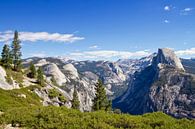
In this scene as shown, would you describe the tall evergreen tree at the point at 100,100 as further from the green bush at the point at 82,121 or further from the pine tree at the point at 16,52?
the green bush at the point at 82,121

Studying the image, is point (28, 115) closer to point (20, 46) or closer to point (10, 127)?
point (10, 127)

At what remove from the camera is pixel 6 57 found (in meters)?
130

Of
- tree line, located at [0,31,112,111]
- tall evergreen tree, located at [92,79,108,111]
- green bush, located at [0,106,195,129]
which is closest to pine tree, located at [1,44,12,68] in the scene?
tree line, located at [0,31,112,111]

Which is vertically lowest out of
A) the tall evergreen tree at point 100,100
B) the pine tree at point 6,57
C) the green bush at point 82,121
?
the tall evergreen tree at point 100,100

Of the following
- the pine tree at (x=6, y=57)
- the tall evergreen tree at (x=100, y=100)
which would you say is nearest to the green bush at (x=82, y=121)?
the tall evergreen tree at (x=100, y=100)

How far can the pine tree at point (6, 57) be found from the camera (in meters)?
128

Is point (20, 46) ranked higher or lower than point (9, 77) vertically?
higher

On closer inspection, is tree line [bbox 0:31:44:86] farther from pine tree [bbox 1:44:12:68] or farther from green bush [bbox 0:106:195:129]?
green bush [bbox 0:106:195:129]

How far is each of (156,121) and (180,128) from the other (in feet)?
10.1

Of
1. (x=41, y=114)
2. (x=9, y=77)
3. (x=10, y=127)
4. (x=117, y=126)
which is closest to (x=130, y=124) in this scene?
(x=117, y=126)

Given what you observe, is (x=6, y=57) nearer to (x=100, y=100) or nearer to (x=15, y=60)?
(x=15, y=60)

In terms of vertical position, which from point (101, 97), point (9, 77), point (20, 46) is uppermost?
point (20, 46)

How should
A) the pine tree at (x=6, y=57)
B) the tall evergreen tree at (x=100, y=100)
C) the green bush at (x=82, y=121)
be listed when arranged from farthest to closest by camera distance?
1. the pine tree at (x=6, y=57)
2. the tall evergreen tree at (x=100, y=100)
3. the green bush at (x=82, y=121)

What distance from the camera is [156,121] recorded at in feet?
120
